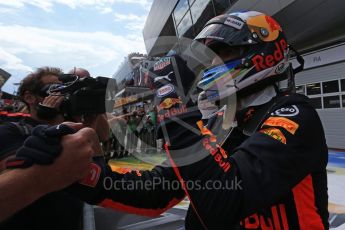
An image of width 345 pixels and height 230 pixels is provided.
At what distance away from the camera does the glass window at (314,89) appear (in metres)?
11.5

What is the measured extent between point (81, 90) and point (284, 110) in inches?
30.6

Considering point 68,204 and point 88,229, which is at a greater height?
point 68,204

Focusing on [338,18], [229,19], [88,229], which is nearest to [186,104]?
[229,19]

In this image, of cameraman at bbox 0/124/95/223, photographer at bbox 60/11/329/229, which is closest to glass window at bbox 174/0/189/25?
photographer at bbox 60/11/329/229

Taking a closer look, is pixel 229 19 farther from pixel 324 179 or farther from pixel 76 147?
pixel 76 147

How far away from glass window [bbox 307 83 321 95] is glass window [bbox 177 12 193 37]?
681 centimetres

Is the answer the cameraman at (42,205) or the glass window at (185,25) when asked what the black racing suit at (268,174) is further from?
the glass window at (185,25)

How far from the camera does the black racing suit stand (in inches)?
44.1

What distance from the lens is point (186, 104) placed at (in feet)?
4.46

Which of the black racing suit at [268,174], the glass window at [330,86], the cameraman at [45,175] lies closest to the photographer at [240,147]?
the black racing suit at [268,174]

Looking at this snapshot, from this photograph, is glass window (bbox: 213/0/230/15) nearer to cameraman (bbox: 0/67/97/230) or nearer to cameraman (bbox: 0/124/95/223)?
cameraman (bbox: 0/67/97/230)

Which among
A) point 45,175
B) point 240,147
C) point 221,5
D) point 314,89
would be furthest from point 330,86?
point 45,175

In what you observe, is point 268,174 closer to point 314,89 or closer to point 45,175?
point 45,175

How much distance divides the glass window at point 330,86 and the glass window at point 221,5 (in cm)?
422
